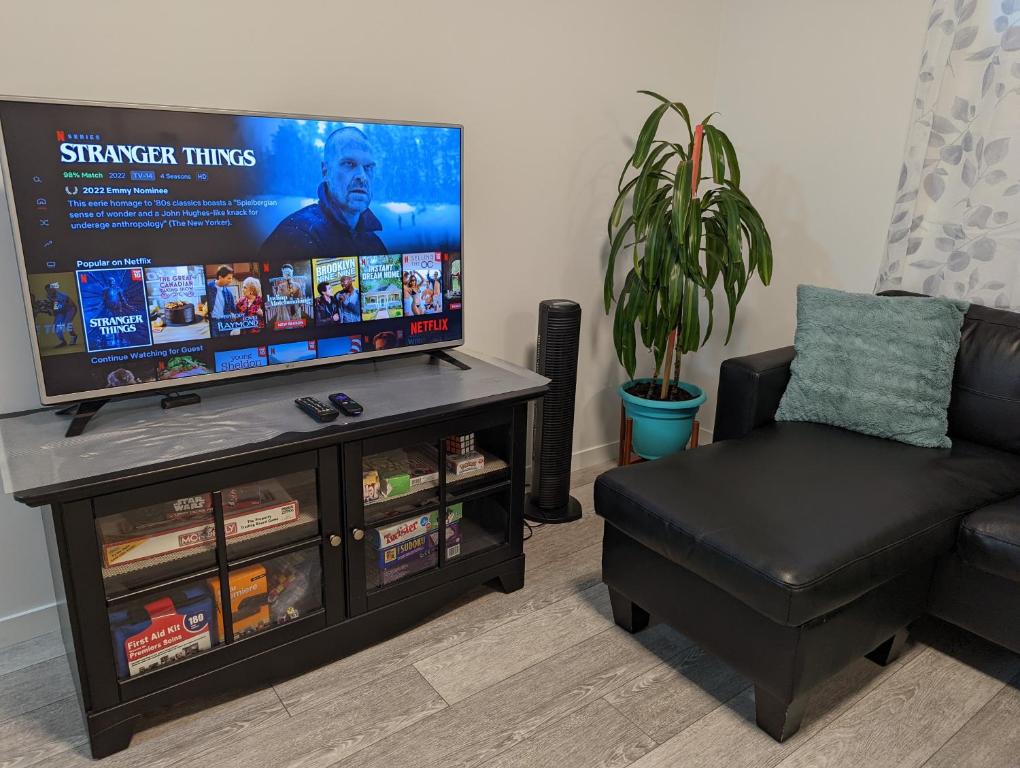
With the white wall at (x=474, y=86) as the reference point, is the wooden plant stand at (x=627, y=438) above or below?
below

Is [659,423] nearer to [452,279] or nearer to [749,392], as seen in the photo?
[749,392]

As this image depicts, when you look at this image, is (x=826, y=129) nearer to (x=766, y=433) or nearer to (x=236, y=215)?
(x=766, y=433)

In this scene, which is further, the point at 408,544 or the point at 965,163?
the point at 965,163

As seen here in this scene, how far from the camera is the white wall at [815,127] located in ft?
8.66

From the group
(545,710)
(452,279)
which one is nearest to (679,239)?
(452,279)

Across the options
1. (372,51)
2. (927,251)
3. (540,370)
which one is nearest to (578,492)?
(540,370)

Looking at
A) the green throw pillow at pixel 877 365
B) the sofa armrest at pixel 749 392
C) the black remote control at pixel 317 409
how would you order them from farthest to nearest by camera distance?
the sofa armrest at pixel 749 392 < the green throw pillow at pixel 877 365 < the black remote control at pixel 317 409

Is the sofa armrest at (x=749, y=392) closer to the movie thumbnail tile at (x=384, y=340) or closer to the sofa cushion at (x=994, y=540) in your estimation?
the sofa cushion at (x=994, y=540)

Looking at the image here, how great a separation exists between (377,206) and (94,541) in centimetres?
107

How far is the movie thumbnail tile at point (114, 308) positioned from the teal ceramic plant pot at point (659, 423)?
1727mm

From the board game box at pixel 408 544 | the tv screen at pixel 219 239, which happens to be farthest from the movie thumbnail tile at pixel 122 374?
the board game box at pixel 408 544

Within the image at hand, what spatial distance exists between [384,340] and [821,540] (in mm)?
1251

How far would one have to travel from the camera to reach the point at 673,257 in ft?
8.61

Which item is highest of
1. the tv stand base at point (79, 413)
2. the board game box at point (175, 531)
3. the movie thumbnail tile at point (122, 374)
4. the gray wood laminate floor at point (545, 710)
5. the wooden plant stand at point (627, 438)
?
the movie thumbnail tile at point (122, 374)
